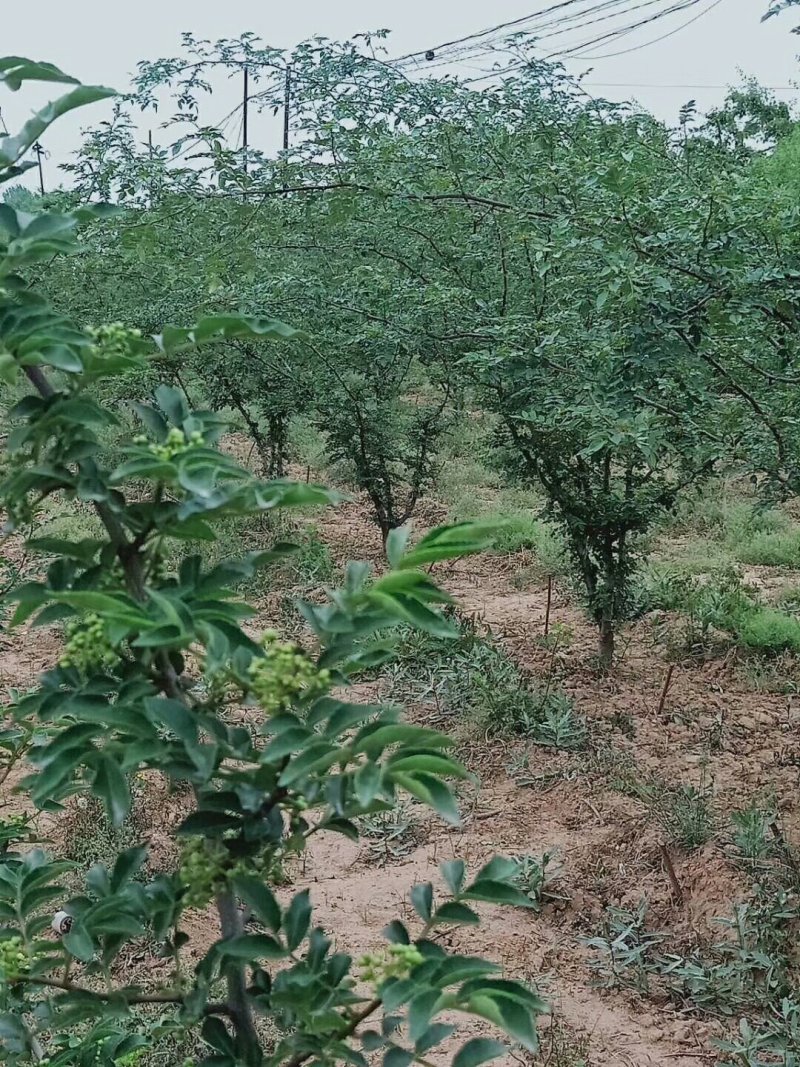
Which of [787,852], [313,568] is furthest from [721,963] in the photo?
[313,568]

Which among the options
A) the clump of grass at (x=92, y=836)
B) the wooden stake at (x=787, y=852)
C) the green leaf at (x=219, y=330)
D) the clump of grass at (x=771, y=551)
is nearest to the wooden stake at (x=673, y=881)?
the wooden stake at (x=787, y=852)

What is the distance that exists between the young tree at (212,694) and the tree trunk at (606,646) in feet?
11.7

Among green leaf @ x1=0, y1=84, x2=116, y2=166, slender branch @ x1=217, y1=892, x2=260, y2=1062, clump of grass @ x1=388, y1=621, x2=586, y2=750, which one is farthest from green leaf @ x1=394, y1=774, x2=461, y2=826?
clump of grass @ x1=388, y1=621, x2=586, y2=750

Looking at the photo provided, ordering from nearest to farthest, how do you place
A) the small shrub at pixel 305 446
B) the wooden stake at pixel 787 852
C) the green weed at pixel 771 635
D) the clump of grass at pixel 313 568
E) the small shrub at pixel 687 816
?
the wooden stake at pixel 787 852 < the small shrub at pixel 687 816 < the green weed at pixel 771 635 < the clump of grass at pixel 313 568 < the small shrub at pixel 305 446

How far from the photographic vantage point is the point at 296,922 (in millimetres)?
924

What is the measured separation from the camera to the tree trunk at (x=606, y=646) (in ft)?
14.6

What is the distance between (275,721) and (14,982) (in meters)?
0.45

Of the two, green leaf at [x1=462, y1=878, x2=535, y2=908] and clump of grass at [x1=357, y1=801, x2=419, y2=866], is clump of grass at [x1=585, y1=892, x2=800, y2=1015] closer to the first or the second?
clump of grass at [x1=357, y1=801, x2=419, y2=866]

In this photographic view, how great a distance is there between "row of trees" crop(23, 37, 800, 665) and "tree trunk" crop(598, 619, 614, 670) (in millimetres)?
12

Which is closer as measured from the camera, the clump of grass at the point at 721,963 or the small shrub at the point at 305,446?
Result: the clump of grass at the point at 721,963

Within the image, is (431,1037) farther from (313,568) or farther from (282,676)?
(313,568)

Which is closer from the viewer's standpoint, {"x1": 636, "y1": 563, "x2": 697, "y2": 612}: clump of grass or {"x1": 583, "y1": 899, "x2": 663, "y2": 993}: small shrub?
{"x1": 583, "y1": 899, "x2": 663, "y2": 993}: small shrub

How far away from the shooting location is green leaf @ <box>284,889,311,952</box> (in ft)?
2.98

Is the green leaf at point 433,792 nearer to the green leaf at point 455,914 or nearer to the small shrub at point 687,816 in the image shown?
the green leaf at point 455,914
